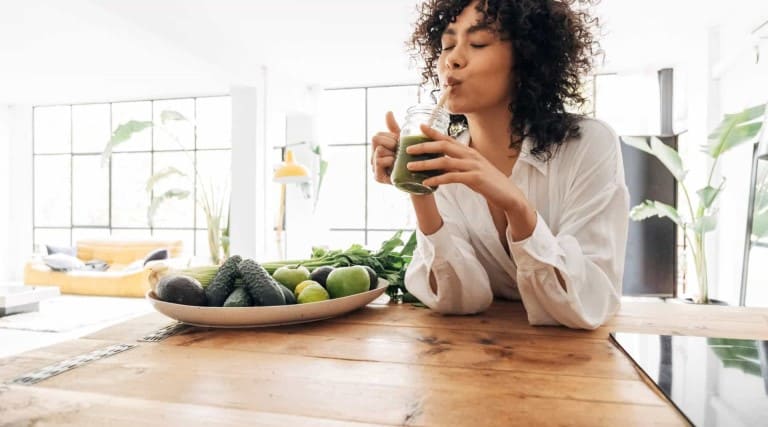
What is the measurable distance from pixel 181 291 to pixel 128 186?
370 inches

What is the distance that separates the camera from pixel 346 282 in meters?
1.04

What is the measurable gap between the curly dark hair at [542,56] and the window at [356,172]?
6630 mm

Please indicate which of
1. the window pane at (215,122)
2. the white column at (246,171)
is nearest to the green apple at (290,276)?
the white column at (246,171)

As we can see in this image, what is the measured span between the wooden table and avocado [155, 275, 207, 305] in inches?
2.3

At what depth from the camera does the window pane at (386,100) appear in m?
7.87

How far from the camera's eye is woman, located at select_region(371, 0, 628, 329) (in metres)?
0.92

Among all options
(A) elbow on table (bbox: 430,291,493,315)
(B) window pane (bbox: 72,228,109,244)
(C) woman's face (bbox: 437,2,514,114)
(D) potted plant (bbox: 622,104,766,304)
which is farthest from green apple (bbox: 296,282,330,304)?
(B) window pane (bbox: 72,228,109,244)

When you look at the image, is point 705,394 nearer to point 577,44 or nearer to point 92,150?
point 577,44

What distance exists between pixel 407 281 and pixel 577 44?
28.6 inches

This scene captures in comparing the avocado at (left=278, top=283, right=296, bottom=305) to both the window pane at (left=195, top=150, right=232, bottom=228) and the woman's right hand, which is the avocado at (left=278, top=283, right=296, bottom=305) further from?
the window pane at (left=195, top=150, right=232, bottom=228)

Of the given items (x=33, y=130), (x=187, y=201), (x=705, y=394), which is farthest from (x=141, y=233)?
(x=705, y=394)

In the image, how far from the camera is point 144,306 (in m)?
6.12

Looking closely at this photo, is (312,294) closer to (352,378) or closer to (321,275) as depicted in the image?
(321,275)

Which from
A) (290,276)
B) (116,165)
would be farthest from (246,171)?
(290,276)
